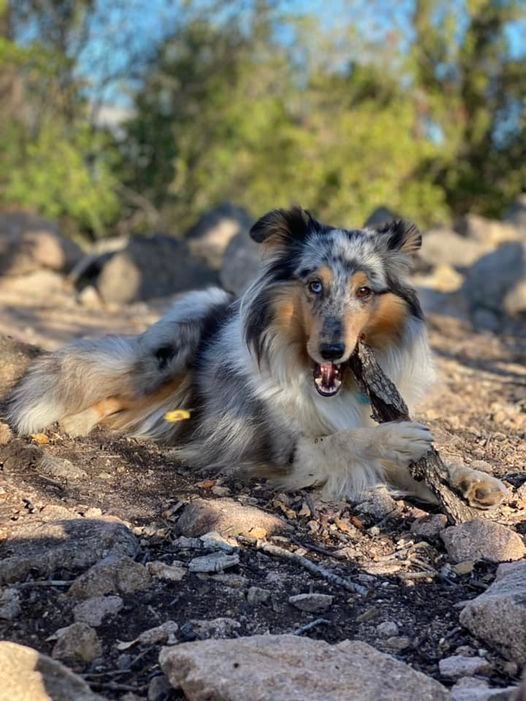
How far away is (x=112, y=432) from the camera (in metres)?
5.49

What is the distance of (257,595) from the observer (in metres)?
3.19

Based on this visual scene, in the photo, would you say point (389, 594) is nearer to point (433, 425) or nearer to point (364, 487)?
point (364, 487)

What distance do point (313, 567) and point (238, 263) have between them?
8.59 m

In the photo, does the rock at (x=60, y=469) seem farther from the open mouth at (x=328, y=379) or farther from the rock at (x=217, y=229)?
the rock at (x=217, y=229)

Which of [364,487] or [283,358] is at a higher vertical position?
[283,358]

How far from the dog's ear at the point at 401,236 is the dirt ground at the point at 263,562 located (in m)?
1.20

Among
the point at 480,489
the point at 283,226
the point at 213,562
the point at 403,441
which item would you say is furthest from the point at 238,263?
the point at 213,562

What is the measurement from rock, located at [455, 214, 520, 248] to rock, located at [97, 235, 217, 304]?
7.14 metres

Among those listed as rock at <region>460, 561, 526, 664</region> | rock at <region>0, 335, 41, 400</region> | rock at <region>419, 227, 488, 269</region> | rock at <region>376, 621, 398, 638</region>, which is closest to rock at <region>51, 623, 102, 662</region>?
rock at <region>376, 621, 398, 638</region>

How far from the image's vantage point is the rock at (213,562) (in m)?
3.40

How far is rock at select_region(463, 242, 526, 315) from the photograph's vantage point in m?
11.6

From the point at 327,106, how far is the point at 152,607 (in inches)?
774

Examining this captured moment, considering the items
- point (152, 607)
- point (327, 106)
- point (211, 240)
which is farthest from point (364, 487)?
point (327, 106)

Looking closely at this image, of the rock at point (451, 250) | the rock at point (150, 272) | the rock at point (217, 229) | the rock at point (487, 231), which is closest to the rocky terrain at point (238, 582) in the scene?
the rock at point (150, 272)
